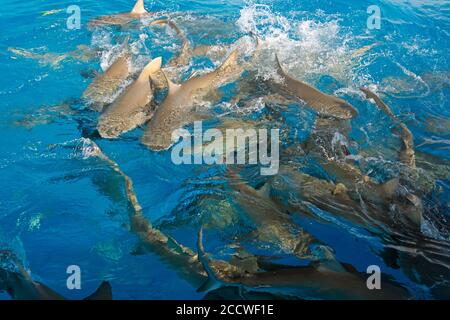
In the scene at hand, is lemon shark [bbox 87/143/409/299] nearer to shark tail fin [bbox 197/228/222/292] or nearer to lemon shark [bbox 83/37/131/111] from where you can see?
shark tail fin [bbox 197/228/222/292]

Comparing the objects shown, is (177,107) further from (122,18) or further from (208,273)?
(122,18)

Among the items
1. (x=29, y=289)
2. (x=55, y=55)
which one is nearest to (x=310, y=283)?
(x=29, y=289)

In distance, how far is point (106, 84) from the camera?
21.3ft

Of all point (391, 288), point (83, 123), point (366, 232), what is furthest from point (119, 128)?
point (391, 288)

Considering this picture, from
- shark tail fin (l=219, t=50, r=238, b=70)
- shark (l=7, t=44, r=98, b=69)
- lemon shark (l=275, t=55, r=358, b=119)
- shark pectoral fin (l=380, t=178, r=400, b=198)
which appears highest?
shark (l=7, t=44, r=98, b=69)

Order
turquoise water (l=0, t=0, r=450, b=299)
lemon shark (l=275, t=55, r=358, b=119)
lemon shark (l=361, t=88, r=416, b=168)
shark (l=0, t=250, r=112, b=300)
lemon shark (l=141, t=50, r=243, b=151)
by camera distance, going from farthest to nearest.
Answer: lemon shark (l=275, t=55, r=358, b=119)
lemon shark (l=141, t=50, r=243, b=151)
lemon shark (l=361, t=88, r=416, b=168)
turquoise water (l=0, t=0, r=450, b=299)
shark (l=0, t=250, r=112, b=300)

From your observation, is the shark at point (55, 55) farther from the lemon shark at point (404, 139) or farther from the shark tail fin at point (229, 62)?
the lemon shark at point (404, 139)

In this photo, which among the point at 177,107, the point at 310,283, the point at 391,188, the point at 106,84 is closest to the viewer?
the point at 310,283

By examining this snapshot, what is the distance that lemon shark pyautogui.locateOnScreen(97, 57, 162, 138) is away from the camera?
5758mm

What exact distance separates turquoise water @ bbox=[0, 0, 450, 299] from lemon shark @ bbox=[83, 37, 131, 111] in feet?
0.76

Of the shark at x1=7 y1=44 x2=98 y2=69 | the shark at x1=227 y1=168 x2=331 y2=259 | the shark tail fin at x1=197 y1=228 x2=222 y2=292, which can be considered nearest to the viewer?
the shark tail fin at x1=197 y1=228 x2=222 y2=292

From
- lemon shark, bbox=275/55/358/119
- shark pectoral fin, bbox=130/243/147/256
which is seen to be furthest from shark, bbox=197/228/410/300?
lemon shark, bbox=275/55/358/119

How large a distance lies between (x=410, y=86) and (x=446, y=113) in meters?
0.78

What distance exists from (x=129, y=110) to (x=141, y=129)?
0.30 m
